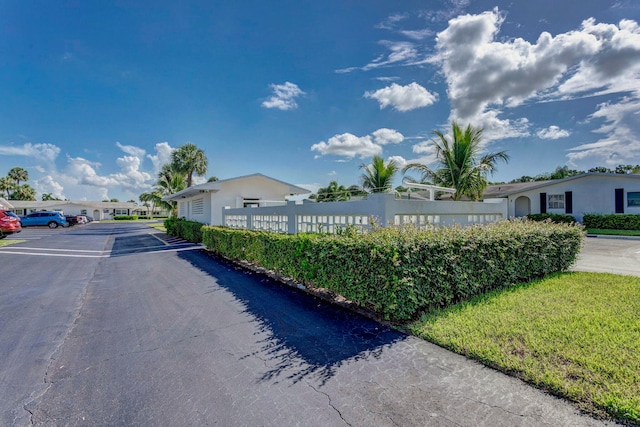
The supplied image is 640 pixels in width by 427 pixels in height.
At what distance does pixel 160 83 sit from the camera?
50.3 ft

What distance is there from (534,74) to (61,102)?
86.1 ft

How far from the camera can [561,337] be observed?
3486 millimetres

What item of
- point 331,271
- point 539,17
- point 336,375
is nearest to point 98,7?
point 331,271

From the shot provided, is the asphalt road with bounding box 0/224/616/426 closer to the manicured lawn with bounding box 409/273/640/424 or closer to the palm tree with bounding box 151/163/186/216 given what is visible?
the manicured lawn with bounding box 409/273/640/424

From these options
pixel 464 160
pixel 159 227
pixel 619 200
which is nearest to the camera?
pixel 464 160

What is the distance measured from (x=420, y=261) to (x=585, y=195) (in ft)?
76.2

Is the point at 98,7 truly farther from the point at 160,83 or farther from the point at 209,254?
the point at 209,254

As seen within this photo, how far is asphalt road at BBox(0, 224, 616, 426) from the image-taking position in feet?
7.86

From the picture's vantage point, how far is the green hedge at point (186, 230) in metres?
15.6

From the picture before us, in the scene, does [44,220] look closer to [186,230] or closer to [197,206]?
[197,206]

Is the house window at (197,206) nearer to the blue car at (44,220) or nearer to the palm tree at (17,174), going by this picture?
the blue car at (44,220)

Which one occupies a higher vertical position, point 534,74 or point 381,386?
point 534,74

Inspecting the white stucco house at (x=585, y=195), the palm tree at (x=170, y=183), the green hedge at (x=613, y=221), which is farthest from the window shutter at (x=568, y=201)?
the palm tree at (x=170, y=183)

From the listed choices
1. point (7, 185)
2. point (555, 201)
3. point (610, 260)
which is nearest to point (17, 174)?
point (7, 185)
